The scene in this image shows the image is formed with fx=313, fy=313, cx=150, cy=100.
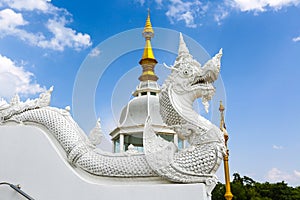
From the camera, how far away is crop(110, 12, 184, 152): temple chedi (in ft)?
29.3

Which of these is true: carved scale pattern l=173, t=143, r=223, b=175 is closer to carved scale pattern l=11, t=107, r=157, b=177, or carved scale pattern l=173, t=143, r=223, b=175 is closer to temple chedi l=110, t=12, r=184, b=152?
carved scale pattern l=11, t=107, r=157, b=177

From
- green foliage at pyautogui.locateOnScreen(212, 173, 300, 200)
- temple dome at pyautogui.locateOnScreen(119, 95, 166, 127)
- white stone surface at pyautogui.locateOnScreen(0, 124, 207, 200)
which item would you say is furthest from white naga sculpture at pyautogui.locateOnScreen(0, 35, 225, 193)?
green foliage at pyautogui.locateOnScreen(212, 173, 300, 200)

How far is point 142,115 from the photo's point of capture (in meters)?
10.3

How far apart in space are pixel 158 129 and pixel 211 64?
5.36 meters

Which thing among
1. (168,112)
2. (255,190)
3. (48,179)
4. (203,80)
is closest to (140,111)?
(168,112)

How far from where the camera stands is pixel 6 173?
13.5 ft

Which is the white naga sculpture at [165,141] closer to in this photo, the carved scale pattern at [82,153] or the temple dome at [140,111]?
the carved scale pattern at [82,153]

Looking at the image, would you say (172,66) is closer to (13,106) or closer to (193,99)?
(193,99)

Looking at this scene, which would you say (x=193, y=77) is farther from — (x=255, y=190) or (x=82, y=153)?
(x=255, y=190)

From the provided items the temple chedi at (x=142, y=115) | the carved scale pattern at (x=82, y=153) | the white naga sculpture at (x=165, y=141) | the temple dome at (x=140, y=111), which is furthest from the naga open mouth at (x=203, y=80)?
the temple dome at (x=140, y=111)

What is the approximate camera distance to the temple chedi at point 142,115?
8930 mm

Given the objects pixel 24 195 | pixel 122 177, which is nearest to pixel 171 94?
pixel 122 177

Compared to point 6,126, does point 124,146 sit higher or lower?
higher

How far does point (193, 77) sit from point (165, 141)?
0.93m
